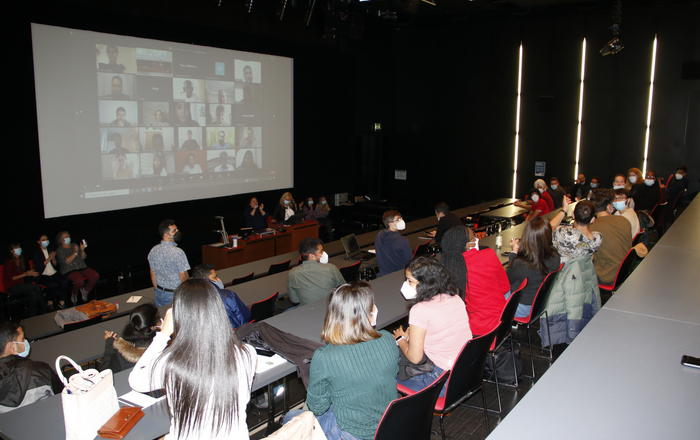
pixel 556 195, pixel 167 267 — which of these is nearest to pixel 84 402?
pixel 167 267

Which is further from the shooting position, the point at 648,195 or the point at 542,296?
the point at 648,195

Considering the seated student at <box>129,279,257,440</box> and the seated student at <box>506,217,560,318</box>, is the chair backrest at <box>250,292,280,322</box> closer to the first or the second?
the seated student at <box>506,217,560,318</box>

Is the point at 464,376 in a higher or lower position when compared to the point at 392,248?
lower

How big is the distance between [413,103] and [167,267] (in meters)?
10.8

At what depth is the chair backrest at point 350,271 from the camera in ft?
17.4

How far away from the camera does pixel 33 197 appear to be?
22.7 ft

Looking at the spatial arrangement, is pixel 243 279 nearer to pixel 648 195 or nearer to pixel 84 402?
pixel 84 402

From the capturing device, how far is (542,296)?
3898 mm

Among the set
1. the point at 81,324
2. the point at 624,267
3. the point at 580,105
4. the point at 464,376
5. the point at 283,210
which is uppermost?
the point at 580,105

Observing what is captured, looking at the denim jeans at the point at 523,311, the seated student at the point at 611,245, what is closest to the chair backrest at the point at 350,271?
the denim jeans at the point at 523,311

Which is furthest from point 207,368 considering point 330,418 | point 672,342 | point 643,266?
point 643,266

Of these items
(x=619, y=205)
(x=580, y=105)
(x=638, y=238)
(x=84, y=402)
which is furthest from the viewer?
(x=580, y=105)

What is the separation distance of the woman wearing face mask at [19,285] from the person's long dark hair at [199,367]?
544cm

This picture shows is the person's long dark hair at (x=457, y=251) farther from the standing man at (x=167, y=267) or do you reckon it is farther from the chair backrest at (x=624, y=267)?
the standing man at (x=167, y=267)
